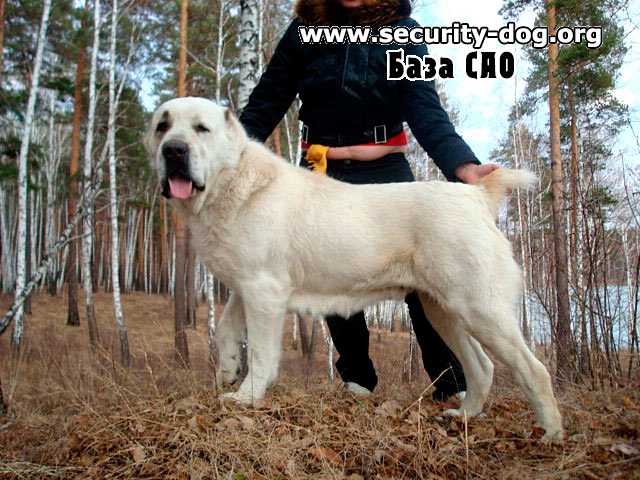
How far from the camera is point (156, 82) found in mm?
21578

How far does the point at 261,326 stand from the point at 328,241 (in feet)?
2.16

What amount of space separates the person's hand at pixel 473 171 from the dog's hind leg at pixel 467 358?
0.85 meters

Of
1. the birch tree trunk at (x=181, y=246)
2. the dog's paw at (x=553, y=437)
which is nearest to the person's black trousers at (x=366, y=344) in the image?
the dog's paw at (x=553, y=437)

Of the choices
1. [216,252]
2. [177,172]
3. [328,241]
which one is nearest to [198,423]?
[216,252]

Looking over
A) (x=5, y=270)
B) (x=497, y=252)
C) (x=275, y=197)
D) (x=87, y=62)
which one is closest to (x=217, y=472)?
(x=275, y=197)

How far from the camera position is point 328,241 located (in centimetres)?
293

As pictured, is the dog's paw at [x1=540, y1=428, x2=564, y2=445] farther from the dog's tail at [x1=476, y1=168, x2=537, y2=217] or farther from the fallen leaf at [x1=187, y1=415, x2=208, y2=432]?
the fallen leaf at [x1=187, y1=415, x2=208, y2=432]

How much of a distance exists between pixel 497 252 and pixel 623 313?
3.58 metres

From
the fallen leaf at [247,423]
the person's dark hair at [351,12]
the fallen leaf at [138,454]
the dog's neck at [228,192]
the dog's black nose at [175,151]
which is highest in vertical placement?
the person's dark hair at [351,12]

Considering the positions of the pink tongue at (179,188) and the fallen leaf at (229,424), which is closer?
the fallen leaf at (229,424)

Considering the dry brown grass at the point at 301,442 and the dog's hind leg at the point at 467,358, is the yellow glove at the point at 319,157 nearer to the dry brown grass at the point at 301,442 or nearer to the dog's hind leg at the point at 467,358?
the dog's hind leg at the point at 467,358

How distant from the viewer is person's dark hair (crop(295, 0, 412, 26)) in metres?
3.52

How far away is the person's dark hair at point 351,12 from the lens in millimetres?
3520

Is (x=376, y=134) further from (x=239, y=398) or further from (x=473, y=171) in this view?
(x=239, y=398)
